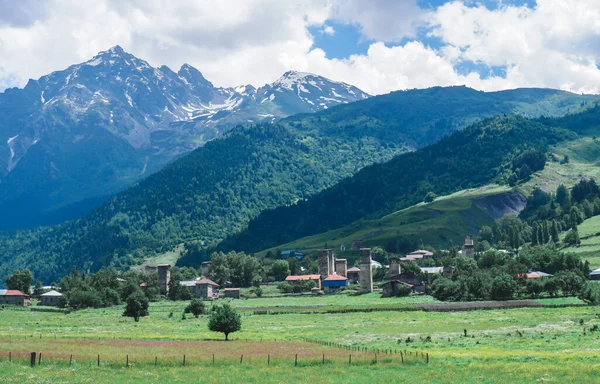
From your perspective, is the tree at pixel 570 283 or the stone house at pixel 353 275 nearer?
the tree at pixel 570 283

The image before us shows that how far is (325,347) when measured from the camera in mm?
67250

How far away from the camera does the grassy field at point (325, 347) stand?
168 ft

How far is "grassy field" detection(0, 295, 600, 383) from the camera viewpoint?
51.3 m

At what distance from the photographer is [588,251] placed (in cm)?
19600

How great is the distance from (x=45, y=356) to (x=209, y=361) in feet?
40.6

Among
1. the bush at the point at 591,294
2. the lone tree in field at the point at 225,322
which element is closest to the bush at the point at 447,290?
the bush at the point at 591,294

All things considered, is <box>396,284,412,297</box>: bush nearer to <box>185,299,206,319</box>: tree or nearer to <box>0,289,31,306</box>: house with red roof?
<box>185,299,206,319</box>: tree

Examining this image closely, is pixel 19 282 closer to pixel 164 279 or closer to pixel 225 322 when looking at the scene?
pixel 164 279

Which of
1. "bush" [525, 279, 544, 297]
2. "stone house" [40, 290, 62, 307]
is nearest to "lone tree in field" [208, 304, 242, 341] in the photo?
"bush" [525, 279, 544, 297]

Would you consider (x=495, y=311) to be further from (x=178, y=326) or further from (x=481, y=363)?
(x=481, y=363)

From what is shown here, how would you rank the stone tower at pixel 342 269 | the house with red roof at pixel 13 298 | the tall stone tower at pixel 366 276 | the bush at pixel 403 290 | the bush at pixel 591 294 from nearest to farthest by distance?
1. the bush at pixel 591 294
2. the bush at pixel 403 290
3. the house with red roof at pixel 13 298
4. the tall stone tower at pixel 366 276
5. the stone tower at pixel 342 269

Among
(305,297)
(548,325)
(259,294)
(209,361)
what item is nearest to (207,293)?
(259,294)

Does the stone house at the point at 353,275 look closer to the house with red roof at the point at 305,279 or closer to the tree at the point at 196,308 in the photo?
the house with red roof at the point at 305,279

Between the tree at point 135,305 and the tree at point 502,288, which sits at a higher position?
the tree at point 502,288
